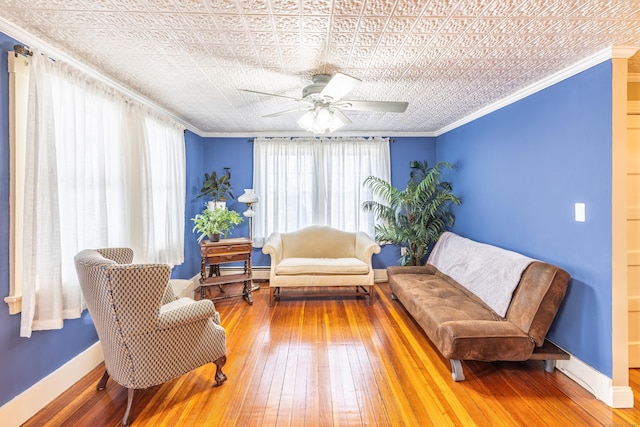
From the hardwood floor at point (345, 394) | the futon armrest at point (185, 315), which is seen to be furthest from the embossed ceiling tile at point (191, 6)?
the hardwood floor at point (345, 394)

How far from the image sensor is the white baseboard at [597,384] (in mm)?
1930

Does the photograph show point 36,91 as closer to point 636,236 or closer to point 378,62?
point 378,62

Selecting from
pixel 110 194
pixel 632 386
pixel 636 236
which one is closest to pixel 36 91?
pixel 110 194

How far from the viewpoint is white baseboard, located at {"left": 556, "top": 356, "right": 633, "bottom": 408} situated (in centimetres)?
193

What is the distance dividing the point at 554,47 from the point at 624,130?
2.33ft

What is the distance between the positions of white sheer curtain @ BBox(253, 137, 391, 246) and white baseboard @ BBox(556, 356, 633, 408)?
113 inches

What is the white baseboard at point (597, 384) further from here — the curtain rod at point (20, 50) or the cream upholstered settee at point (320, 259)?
the curtain rod at point (20, 50)

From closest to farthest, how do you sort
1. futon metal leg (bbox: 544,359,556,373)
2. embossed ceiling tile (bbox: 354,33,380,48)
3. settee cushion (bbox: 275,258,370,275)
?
embossed ceiling tile (bbox: 354,33,380,48), futon metal leg (bbox: 544,359,556,373), settee cushion (bbox: 275,258,370,275)

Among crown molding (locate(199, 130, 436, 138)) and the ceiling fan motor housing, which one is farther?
crown molding (locate(199, 130, 436, 138))

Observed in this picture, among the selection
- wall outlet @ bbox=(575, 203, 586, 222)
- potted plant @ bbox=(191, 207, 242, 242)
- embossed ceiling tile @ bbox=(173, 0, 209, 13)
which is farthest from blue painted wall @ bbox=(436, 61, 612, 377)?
potted plant @ bbox=(191, 207, 242, 242)

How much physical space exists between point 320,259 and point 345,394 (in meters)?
2.25

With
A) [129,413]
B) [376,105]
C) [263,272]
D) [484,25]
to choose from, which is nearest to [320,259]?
[263,272]

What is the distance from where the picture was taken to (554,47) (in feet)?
6.53

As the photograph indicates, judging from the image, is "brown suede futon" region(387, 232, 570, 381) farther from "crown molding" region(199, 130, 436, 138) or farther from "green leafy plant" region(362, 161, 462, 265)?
"crown molding" region(199, 130, 436, 138)
